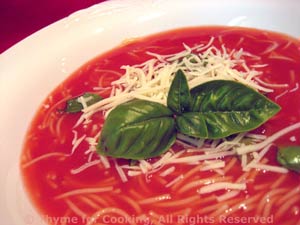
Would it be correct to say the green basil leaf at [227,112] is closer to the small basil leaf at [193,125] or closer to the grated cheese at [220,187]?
the small basil leaf at [193,125]

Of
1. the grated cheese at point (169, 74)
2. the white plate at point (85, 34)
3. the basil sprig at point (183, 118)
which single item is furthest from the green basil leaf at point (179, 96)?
the white plate at point (85, 34)

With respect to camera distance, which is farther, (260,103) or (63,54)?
(63,54)

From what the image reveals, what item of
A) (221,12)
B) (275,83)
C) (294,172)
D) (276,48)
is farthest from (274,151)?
(221,12)

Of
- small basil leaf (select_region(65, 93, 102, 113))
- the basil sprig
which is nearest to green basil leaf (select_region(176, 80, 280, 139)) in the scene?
the basil sprig

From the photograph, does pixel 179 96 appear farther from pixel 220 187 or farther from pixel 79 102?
pixel 79 102

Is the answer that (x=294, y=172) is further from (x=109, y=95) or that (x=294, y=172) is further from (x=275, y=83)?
(x=109, y=95)

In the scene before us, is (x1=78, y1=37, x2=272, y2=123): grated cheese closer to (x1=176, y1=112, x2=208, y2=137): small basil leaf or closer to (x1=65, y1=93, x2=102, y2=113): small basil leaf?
(x1=65, y1=93, x2=102, y2=113): small basil leaf
